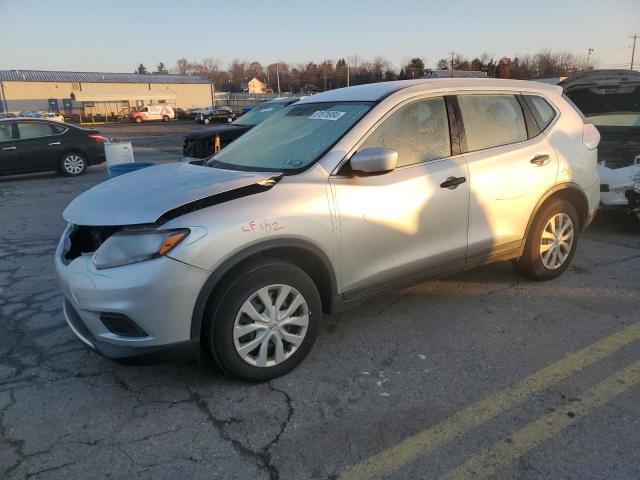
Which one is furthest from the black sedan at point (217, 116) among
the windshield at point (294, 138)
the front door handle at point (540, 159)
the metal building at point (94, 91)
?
the front door handle at point (540, 159)

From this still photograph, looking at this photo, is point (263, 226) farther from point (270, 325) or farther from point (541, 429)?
point (541, 429)

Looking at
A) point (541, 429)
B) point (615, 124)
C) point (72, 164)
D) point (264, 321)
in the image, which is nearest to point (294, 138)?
point (264, 321)

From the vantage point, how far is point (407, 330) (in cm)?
381

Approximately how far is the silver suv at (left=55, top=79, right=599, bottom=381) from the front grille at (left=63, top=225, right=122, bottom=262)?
12 mm

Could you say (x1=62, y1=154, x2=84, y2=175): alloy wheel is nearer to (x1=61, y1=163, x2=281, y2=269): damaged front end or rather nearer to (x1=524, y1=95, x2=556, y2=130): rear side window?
(x1=61, y1=163, x2=281, y2=269): damaged front end

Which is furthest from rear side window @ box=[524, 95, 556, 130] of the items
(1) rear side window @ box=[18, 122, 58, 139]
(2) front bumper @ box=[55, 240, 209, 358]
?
(1) rear side window @ box=[18, 122, 58, 139]

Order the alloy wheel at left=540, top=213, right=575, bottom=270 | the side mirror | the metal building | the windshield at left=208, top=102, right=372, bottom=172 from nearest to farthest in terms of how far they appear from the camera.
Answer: the side mirror
the windshield at left=208, top=102, right=372, bottom=172
the alloy wheel at left=540, top=213, right=575, bottom=270
the metal building

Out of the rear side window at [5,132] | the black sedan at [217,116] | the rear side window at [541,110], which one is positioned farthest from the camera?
the black sedan at [217,116]

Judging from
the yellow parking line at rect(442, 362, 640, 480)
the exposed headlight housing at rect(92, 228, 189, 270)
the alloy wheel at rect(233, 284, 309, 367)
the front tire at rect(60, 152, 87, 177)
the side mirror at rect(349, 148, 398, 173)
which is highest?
the side mirror at rect(349, 148, 398, 173)

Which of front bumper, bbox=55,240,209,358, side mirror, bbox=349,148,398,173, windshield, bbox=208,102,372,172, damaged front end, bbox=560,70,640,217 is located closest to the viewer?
front bumper, bbox=55,240,209,358

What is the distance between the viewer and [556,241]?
4.55 metres

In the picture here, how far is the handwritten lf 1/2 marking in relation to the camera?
2867 millimetres

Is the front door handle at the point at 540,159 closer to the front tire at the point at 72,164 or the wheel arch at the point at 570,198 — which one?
the wheel arch at the point at 570,198

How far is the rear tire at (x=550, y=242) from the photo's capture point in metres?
4.36
